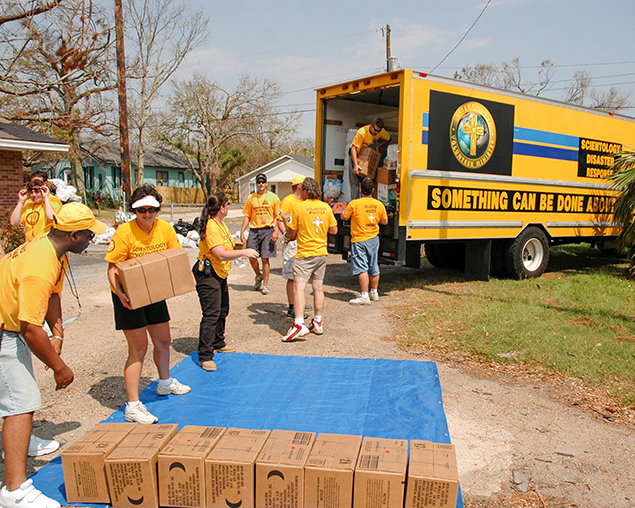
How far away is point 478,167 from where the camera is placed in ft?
28.5

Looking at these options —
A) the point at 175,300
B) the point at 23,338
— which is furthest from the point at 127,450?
the point at 175,300

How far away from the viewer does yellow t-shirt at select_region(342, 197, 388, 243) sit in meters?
7.71

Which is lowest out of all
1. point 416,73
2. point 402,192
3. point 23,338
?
point 23,338

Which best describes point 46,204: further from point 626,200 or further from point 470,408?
point 626,200

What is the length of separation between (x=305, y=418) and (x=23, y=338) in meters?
2.05

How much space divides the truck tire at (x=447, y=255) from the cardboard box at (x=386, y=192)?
3.09 m

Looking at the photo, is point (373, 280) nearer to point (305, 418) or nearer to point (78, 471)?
point (305, 418)

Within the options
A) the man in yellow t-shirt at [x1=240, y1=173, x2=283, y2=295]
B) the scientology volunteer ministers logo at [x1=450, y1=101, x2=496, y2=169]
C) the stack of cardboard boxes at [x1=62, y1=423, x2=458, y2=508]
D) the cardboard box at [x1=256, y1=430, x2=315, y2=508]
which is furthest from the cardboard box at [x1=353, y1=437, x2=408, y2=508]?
the scientology volunteer ministers logo at [x1=450, y1=101, x2=496, y2=169]

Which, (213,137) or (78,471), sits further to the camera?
(213,137)

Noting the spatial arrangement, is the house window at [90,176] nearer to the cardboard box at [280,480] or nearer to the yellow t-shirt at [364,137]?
the yellow t-shirt at [364,137]

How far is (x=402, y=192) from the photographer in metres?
7.80

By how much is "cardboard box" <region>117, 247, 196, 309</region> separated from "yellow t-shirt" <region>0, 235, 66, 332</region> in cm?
73

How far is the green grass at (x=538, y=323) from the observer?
17.0 ft

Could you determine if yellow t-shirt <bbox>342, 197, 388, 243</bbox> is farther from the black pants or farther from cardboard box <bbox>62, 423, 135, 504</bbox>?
cardboard box <bbox>62, 423, 135, 504</bbox>
